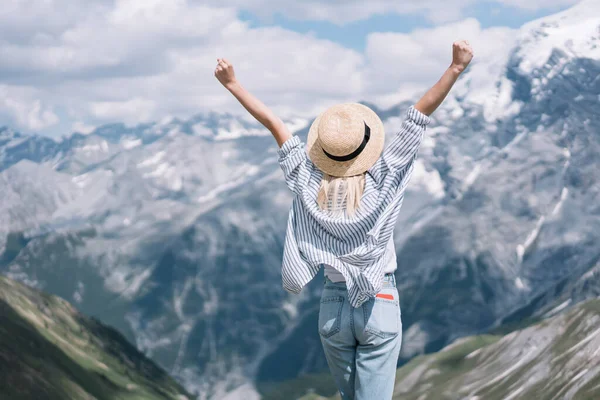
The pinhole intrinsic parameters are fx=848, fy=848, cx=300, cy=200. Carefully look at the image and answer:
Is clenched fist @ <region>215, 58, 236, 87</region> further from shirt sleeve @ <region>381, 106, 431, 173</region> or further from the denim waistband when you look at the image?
the denim waistband

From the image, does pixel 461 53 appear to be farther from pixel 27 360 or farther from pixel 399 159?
pixel 27 360

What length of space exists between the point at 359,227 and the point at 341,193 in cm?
60

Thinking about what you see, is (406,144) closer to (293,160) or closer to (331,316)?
(293,160)

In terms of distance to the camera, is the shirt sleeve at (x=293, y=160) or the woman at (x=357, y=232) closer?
the woman at (x=357, y=232)

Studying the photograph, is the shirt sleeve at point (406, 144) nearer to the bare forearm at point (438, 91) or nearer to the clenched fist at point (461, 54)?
the bare forearm at point (438, 91)

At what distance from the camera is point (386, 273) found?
40.6 feet

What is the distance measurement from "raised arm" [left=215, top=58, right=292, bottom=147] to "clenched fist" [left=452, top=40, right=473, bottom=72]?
2796mm

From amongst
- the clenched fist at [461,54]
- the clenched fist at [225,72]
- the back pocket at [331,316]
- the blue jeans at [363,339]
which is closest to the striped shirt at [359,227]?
the blue jeans at [363,339]

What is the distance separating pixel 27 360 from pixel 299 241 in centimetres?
18870

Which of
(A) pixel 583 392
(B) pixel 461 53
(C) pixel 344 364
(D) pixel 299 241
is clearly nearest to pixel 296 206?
(D) pixel 299 241

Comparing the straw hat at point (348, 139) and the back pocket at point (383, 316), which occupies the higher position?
the straw hat at point (348, 139)

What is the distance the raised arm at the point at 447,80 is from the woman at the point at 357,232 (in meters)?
0.01

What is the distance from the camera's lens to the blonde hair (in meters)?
12.1

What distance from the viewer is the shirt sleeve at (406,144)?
11.9 metres
